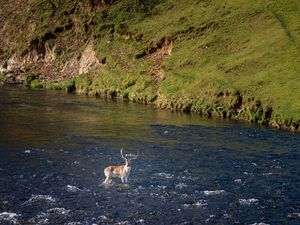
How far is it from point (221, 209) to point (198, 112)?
40227mm

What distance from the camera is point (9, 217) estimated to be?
1153 inches

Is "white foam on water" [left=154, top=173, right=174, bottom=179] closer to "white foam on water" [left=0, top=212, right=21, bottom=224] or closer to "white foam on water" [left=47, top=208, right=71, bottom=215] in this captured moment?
"white foam on water" [left=47, top=208, right=71, bottom=215]

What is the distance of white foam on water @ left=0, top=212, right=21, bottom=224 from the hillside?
36.2 meters

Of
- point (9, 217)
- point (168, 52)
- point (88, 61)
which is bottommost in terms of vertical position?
point (9, 217)

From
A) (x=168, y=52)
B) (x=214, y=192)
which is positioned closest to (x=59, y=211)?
(x=214, y=192)

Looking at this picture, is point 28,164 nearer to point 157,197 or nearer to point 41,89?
point 157,197

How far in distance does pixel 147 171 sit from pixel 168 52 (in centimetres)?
5596

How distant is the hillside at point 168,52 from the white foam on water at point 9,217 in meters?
36.2

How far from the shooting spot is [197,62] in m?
85.5

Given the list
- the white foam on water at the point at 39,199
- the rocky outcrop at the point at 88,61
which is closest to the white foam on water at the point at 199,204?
the white foam on water at the point at 39,199

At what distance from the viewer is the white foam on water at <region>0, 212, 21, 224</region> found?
28.9 metres

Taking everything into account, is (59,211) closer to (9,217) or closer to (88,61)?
(9,217)

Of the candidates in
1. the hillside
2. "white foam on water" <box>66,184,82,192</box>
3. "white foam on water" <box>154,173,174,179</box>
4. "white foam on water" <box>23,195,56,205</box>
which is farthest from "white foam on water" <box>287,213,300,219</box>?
the hillside

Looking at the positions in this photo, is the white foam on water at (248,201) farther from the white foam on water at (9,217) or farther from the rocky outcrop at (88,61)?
the rocky outcrop at (88,61)
